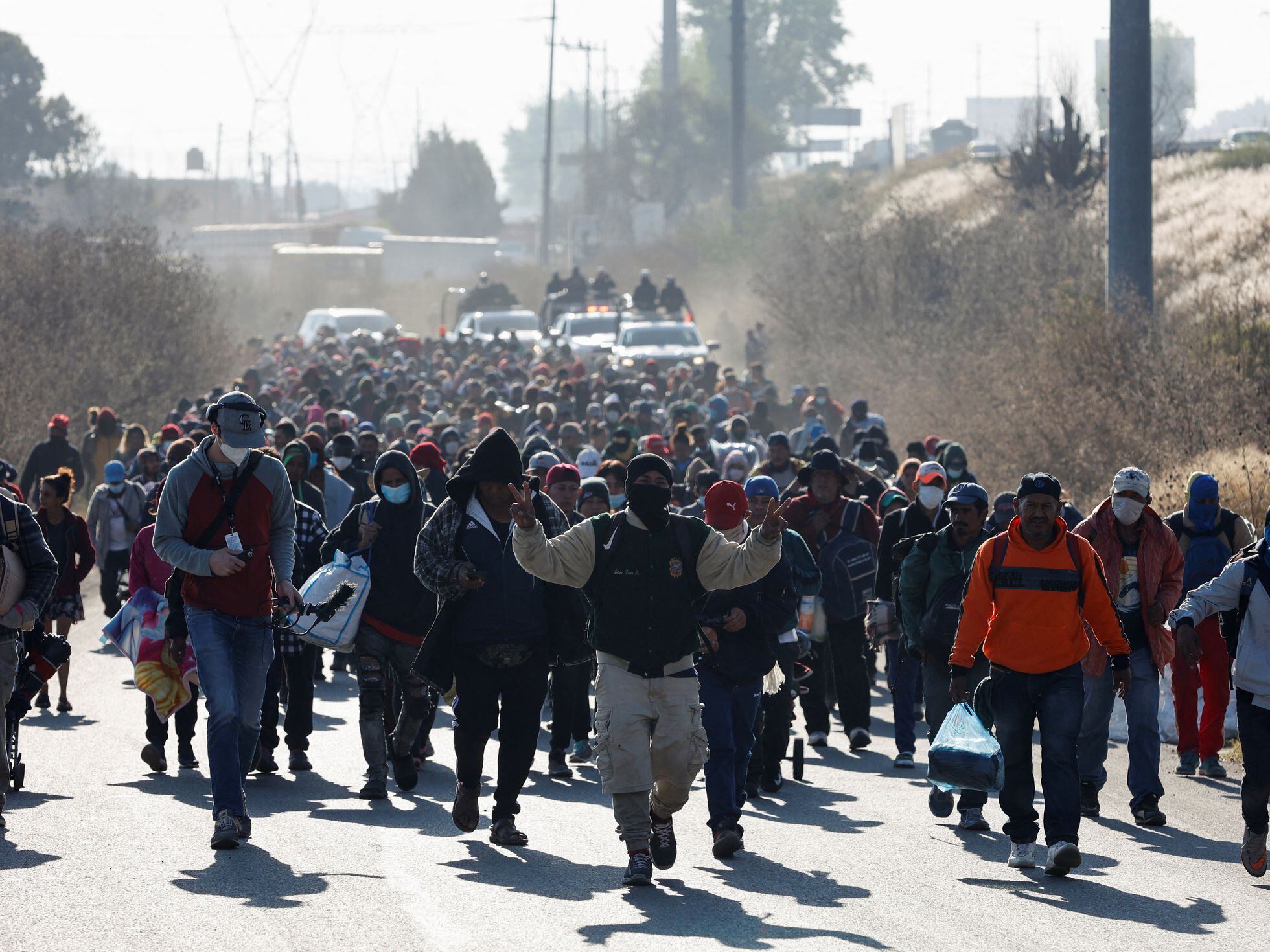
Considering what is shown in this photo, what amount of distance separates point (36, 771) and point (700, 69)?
4426 inches

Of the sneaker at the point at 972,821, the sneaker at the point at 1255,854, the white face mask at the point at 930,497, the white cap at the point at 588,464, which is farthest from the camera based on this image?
the white cap at the point at 588,464

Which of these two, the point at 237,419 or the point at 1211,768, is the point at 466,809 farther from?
the point at 1211,768

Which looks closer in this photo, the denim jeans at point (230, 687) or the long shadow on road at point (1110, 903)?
the long shadow on road at point (1110, 903)

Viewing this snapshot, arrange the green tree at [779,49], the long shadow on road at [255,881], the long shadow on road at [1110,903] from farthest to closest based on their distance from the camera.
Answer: the green tree at [779,49] → the long shadow on road at [255,881] → the long shadow on road at [1110,903]

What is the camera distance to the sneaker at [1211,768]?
39.3 ft

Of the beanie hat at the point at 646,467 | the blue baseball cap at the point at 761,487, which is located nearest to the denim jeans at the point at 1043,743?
the beanie hat at the point at 646,467

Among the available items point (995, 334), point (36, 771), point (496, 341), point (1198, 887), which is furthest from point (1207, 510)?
point (496, 341)

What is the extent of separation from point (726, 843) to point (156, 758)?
4040 millimetres

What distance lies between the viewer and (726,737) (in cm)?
923

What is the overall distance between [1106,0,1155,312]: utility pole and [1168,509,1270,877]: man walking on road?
37.1 feet

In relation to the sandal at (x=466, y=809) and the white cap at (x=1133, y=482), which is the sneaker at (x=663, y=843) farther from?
the white cap at (x=1133, y=482)

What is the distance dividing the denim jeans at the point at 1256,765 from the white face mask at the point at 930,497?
12.4 ft

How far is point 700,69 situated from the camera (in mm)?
120438

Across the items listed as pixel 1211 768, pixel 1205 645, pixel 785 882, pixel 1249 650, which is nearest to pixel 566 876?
pixel 785 882
